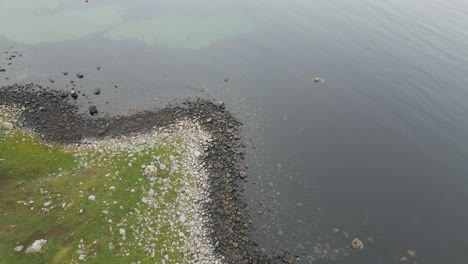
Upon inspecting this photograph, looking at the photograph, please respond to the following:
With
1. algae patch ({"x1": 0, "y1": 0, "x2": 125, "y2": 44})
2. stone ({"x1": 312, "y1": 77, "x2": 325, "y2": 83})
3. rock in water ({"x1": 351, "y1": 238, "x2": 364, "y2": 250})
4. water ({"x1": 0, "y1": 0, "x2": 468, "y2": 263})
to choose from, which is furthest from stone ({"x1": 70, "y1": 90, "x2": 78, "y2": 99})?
rock in water ({"x1": 351, "y1": 238, "x2": 364, "y2": 250})

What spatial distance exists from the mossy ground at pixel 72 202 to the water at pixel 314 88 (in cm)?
1135

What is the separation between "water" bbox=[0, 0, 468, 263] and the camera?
34531mm

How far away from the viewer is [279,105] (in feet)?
164

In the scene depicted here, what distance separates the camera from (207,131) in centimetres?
4212

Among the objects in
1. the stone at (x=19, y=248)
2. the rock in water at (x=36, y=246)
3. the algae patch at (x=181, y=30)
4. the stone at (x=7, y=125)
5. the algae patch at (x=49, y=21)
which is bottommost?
the stone at (x=19, y=248)

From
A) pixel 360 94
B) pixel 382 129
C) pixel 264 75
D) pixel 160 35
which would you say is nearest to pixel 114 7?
pixel 160 35

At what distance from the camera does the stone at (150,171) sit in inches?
1310

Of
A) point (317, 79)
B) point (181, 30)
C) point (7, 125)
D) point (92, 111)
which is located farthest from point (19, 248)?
point (181, 30)

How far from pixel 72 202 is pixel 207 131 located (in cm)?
1818

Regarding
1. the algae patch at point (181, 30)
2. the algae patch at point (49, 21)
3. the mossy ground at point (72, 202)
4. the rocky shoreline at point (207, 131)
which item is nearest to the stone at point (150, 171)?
the mossy ground at point (72, 202)

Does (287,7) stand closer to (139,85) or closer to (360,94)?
(360,94)

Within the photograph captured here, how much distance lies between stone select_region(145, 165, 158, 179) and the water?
35.7ft

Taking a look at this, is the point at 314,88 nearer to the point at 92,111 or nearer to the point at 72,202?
the point at 92,111

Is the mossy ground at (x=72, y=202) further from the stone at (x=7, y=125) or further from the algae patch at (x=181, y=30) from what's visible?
the algae patch at (x=181, y=30)
